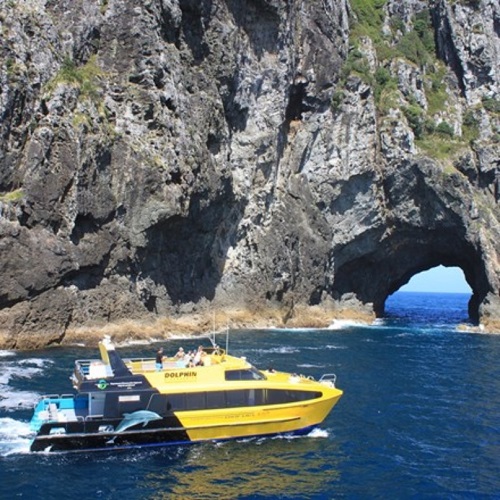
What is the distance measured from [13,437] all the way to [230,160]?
159ft

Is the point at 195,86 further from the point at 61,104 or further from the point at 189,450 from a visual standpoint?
the point at 189,450

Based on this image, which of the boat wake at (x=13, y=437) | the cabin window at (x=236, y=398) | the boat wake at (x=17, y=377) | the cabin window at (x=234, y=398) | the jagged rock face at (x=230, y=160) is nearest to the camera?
the boat wake at (x=13, y=437)

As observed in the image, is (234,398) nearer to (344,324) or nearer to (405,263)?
(344,324)

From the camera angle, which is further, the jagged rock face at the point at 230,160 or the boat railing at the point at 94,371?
the jagged rock face at the point at 230,160

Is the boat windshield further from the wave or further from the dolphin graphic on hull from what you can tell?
the wave

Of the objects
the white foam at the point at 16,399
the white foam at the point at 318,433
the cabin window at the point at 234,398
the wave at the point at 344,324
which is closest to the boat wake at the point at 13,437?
the white foam at the point at 16,399

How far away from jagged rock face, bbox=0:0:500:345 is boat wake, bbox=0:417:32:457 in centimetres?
2003

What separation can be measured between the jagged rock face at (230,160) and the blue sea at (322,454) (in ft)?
40.2

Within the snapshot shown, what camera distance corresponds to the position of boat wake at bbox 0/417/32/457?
23750 millimetres

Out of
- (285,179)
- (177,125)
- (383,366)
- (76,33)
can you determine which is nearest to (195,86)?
(177,125)

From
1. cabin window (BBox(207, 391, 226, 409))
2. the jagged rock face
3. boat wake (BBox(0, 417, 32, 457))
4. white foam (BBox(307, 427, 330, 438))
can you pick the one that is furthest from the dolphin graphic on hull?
the jagged rock face

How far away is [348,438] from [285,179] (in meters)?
51.4

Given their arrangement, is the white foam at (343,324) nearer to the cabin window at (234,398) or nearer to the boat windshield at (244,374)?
the cabin window at (234,398)

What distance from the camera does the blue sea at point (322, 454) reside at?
21.1m
